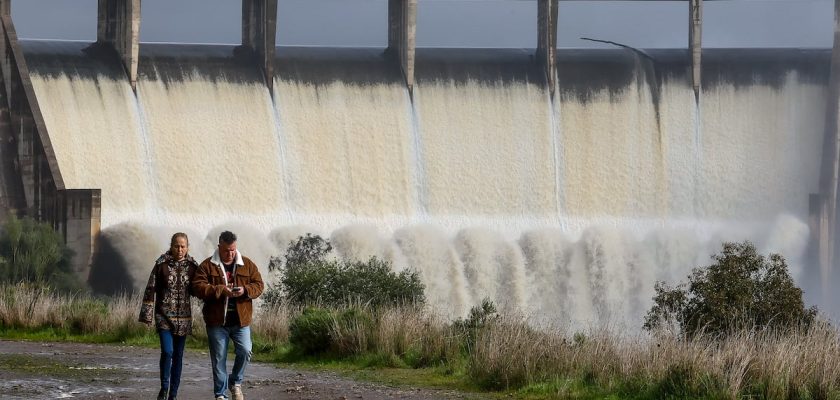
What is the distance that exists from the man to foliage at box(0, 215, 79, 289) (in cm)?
2975

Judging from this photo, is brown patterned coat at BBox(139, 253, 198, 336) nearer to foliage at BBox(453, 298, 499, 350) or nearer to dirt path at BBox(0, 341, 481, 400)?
dirt path at BBox(0, 341, 481, 400)

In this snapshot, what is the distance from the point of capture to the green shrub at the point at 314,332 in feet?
70.7

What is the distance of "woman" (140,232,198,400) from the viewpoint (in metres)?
14.5

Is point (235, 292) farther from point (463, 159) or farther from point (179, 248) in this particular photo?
point (463, 159)

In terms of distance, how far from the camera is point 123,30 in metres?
50.1

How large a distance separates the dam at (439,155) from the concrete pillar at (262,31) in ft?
0.26

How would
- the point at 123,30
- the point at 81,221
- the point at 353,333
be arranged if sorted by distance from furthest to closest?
the point at 123,30 → the point at 81,221 → the point at 353,333

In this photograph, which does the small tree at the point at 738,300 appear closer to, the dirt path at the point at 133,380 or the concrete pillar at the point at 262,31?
the dirt path at the point at 133,380

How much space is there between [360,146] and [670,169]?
12.2 m

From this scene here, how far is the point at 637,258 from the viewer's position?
189 ft

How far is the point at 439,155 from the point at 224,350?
40222 mm

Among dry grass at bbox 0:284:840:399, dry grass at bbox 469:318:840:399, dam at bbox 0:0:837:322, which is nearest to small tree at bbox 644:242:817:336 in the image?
dry grass at bbox 0:284:840:399

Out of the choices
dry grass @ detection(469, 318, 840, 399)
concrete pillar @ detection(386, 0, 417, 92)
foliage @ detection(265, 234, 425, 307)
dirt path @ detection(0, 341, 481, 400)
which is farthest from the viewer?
concrete pillar @ detection(386, 0, 417, 92)

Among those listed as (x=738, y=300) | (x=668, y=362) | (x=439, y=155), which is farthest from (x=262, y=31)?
(x=668, y=362)
